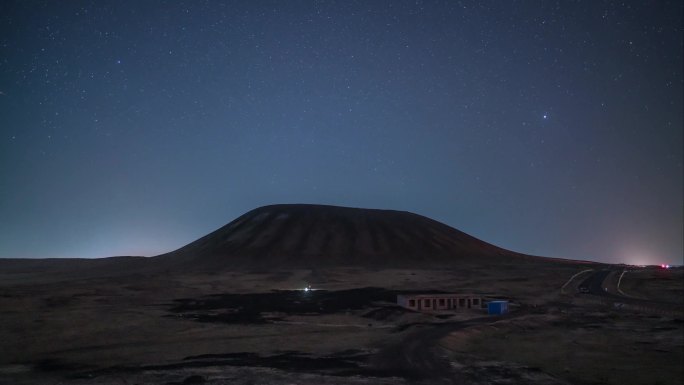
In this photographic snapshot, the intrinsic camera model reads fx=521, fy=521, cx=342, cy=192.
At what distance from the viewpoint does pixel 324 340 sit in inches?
1045

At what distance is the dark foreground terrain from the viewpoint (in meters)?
19.6

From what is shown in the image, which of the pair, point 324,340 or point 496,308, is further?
point 496,308

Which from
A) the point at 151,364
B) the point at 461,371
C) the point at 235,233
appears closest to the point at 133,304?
the point at 151,364

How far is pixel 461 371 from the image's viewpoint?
1984cm

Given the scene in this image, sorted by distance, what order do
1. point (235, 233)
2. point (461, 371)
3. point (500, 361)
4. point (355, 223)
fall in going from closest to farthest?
1. point (461, 371)
2. point (500, 361)
3. point (235, 233)
4. point (355, 223)

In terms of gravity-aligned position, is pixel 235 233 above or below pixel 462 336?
above

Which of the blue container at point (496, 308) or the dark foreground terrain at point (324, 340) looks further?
the blue container at point (496, 308)

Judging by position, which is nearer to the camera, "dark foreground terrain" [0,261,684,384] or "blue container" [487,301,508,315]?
"dark foreground terrain" [0,261,684,384]

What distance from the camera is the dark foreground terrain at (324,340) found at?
19.6m

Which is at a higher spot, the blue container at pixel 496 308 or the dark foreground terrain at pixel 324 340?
the blue container at pixel 496 308

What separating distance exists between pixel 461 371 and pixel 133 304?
102ft

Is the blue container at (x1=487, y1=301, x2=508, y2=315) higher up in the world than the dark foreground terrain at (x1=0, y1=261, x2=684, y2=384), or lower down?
higher up

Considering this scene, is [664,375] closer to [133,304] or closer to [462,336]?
[462,336]

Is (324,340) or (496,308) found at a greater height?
(496,308)
